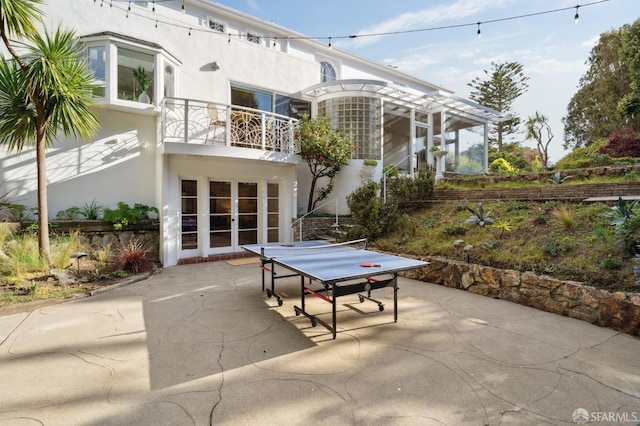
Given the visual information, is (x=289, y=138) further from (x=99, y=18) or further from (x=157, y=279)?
(x=99, y=18)

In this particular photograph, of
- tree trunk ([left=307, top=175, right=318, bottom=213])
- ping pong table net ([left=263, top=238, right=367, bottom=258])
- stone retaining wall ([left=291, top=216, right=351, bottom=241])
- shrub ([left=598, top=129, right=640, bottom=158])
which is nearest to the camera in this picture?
ping pong table net ([left=263, top=238, right=367, bottom=258])

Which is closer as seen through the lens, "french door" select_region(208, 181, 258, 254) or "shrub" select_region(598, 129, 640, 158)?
"french door" select_region(208, 181, 258, 254)

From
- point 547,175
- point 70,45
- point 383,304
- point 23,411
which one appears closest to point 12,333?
point 23,411

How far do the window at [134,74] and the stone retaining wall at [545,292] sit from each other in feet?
29.7

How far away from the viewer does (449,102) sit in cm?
1368

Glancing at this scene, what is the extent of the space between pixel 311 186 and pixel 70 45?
24.6 ft

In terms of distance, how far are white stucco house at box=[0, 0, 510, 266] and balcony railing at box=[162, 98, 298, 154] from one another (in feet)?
0.12

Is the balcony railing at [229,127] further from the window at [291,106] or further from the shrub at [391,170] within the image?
the shrub at [391,170]

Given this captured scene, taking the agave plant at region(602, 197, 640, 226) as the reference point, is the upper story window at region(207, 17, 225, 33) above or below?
above

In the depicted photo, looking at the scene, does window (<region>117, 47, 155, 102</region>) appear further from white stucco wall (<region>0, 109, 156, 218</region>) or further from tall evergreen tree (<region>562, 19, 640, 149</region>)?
tall evergreen tree (<region>562, 19, 640, 149</region>)

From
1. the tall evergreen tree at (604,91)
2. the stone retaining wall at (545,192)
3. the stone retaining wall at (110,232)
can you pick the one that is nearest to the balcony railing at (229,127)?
the stone retaining wall at (110,232)

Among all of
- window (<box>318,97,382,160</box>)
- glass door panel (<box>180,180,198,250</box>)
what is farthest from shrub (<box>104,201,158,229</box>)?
window (<box>318,97,382,160</box>)

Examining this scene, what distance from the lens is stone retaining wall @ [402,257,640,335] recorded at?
13.2 ft

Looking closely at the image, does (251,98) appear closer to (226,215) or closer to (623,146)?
(226,215)
